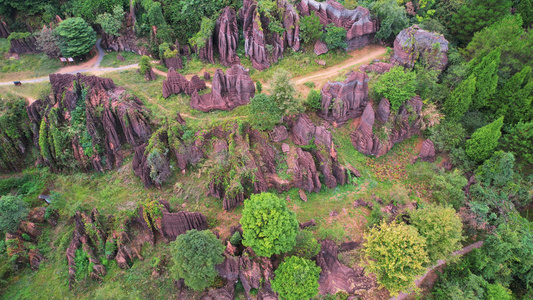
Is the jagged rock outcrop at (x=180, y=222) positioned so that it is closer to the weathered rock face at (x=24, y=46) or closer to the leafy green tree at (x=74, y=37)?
the leafy green tree at (x=74, y=37)

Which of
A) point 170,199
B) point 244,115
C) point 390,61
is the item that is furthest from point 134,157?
point 390,61

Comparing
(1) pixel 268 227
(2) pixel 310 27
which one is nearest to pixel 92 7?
(2) pixel 310 27

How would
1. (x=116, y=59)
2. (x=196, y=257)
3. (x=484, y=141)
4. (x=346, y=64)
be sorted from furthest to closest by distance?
(x=116, y=59), (x=346, y=64), (x=484, y=141), (x=196, y=257)

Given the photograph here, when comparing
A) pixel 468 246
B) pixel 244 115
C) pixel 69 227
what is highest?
pixel 244 115

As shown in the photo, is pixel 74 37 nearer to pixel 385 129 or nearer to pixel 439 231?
pixel 385 129

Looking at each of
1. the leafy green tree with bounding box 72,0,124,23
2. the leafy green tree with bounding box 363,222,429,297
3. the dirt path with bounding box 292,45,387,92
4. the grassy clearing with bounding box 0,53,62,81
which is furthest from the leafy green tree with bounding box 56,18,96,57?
the leafy green tree with bounding box 363,222,429,297

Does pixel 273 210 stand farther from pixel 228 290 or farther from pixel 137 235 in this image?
pixel 137 235
